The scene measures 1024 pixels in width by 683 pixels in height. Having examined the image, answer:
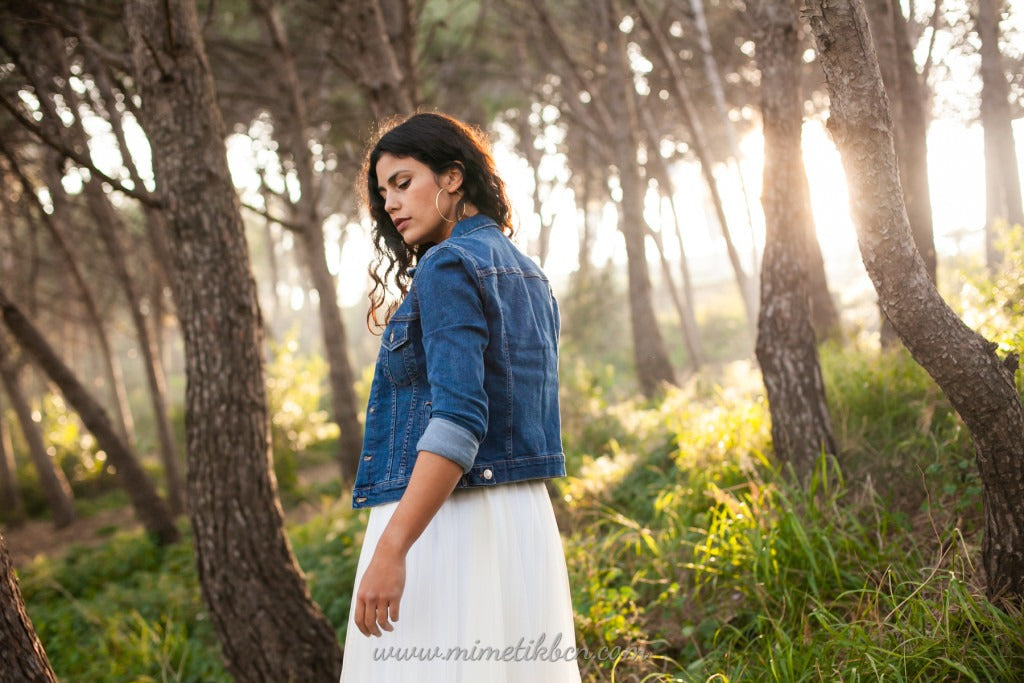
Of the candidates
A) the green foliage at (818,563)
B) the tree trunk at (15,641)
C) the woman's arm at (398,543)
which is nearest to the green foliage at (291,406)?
the green foliage at (818,563)

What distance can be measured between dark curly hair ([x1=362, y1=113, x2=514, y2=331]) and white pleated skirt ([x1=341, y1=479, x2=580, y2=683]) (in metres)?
0.56

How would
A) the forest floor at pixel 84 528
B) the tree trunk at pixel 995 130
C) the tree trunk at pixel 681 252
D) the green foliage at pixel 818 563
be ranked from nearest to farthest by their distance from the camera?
the green foliage at pixel 818 563, the tree trunk at pixel 995 130, the forest floor at pixel 84 528, the tree trunk at pixel 681 252

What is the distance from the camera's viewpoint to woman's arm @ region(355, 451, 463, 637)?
1.56m

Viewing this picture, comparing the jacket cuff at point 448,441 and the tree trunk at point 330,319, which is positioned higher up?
the tree trunk at point 330,319

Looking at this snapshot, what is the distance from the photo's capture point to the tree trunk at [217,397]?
3643mm

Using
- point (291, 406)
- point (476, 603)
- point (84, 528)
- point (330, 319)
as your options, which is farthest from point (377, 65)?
point (84, 528)

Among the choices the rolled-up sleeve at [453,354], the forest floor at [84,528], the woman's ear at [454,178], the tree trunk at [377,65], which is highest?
the tree trunk at [377,65]

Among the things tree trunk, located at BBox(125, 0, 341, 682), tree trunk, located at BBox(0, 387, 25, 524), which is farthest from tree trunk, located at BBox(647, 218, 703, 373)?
tree trunk, located at BBox(0, 387, 25, 524)

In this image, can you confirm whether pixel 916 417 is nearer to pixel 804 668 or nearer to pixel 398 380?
pixel 804 668

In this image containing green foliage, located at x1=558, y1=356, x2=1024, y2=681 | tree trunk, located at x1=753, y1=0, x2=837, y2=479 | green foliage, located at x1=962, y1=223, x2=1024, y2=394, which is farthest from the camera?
tree trunk, located at x1=753, y1=0, x2=837, y2=479

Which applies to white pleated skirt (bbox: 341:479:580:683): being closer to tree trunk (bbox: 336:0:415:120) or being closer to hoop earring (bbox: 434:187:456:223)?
hoop earring (bbox: 434:187:456:223)

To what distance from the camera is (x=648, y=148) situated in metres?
16.7

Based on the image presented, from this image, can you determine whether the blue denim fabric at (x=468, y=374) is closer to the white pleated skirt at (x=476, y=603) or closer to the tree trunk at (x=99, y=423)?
the white pleated skirt at (x=476, y=603)

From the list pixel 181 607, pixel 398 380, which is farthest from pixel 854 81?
pixel 181 607
